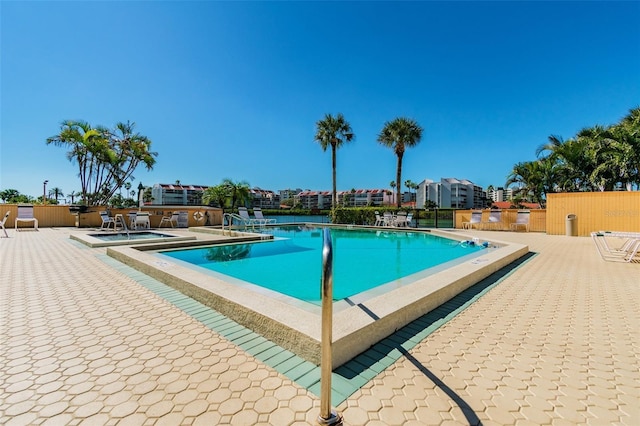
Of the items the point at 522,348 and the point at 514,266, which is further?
the point at 514,266

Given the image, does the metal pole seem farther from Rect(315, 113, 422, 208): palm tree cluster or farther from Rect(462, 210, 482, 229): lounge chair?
Rect(315, 113, 422, 208): palm tree cluster

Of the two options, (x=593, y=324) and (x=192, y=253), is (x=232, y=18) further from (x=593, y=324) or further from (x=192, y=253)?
(x=593, y=324)

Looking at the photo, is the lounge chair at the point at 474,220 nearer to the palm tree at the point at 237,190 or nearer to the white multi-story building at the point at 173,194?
the palm tree at the point at 237,190

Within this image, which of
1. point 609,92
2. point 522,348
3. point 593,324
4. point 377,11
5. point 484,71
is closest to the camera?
point 522,348

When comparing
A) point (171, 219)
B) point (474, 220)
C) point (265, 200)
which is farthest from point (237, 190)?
point (265, 200)

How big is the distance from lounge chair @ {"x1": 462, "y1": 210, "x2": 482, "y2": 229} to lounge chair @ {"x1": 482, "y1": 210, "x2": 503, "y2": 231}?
0.28 metres

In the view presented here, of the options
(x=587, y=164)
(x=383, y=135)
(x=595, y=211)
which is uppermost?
(x=383, y=135)

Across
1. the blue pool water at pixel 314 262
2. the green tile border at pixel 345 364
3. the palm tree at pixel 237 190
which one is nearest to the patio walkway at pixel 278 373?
the green tile border at pixel 345 364

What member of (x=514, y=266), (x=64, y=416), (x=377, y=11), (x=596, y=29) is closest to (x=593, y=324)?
(x=514, y=266)

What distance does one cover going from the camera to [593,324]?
266cm

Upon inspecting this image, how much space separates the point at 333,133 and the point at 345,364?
69.4 feet

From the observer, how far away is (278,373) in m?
1.82

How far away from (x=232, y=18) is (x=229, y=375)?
12853 mm

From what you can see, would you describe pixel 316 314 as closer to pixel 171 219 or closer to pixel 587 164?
pixel 171 219
